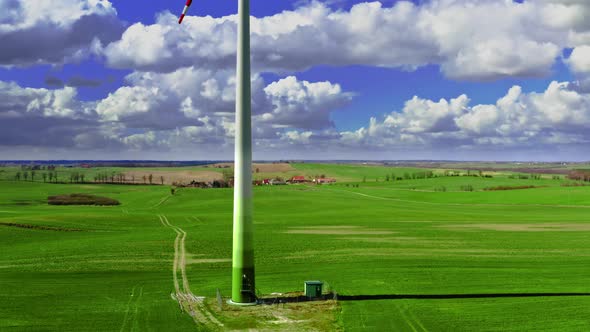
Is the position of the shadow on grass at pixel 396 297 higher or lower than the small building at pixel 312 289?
lower

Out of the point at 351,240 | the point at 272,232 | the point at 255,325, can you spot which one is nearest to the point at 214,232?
the point at 272,232

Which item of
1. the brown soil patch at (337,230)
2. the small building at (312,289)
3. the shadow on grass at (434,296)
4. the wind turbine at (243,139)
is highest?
the wind turbine at (243,139)

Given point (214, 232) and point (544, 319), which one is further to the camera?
point (214, 232)

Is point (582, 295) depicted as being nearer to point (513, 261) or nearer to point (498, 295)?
point (498, 295)

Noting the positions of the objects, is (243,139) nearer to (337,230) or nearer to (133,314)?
(133,314)

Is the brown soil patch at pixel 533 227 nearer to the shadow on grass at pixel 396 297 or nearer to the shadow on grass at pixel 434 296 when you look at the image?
the shadow on grass at pixel 434 296

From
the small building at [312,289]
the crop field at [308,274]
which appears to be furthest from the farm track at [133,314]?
the small building at [312,289]

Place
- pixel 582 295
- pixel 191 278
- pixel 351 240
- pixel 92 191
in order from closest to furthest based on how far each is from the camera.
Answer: pixel 582 295 → pixel 191 278 → pixel 351 240 → pixel 92 191
